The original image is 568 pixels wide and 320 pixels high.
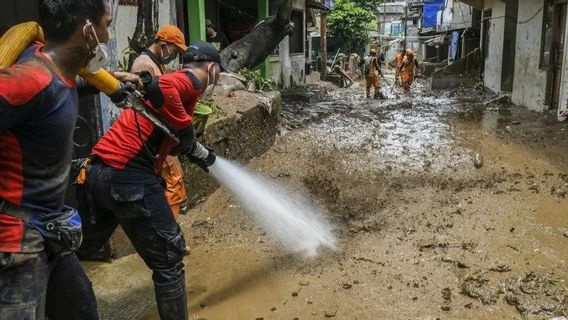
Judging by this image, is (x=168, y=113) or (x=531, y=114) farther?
(x=531, y=114)

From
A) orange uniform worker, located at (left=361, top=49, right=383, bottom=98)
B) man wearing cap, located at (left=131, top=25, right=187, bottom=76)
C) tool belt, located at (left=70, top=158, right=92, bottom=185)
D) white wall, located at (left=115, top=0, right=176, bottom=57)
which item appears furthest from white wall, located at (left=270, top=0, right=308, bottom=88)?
tool belt, located at (left=70, top=158, right=92, bottom=185)

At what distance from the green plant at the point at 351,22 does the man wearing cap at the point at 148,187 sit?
28408mm

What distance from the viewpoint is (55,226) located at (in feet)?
6.07

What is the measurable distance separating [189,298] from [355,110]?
979 cm

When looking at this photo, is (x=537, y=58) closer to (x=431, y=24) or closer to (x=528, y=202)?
(x=528, y=202)

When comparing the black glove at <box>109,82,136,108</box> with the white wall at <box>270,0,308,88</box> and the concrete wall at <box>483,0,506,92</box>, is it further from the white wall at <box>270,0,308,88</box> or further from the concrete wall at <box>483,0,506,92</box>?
the concrete wall at <box>483,0,506,92</box>

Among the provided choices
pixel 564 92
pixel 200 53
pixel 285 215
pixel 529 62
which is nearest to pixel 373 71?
pixel 529 62

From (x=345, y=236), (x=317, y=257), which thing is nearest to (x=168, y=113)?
(x=317, y=257)

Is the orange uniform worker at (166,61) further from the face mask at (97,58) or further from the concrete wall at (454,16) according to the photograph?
the concrete wall at (454,16)

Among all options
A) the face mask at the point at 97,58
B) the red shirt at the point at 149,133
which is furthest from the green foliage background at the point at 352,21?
the face mask at the point at 97,58

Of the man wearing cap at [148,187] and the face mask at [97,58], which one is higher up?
the face mask at [97,58]

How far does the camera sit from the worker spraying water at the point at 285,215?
4.47 metres

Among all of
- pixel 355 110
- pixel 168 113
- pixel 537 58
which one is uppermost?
pixel 168 113

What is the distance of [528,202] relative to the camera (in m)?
5.38
